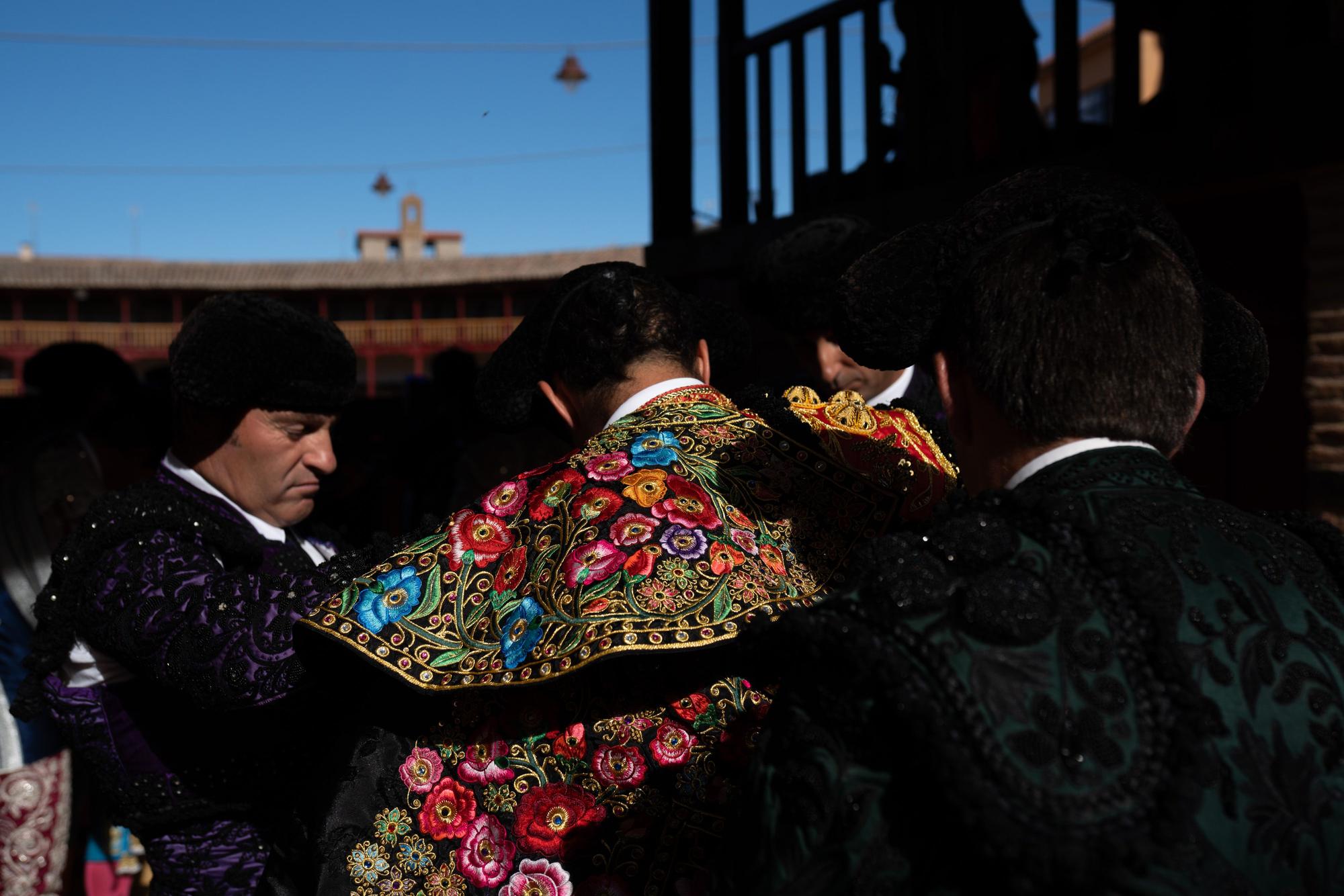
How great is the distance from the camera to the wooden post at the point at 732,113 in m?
5.90

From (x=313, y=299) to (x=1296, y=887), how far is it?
107ft

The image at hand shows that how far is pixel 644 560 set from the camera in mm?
1583

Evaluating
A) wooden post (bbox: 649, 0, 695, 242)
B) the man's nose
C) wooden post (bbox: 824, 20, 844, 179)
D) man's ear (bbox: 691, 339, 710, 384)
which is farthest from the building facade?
man's ear (bbox: 691, 339, 710, 384)

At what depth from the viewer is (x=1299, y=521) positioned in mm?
1276

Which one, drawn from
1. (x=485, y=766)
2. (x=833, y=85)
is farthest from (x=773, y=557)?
(x=833, y=85)

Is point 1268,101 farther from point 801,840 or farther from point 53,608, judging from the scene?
point 53,608

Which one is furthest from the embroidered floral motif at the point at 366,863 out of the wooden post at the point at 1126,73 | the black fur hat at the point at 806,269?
the wooden post at the point at 1126,73

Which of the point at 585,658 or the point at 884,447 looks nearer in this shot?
the point at 585,658

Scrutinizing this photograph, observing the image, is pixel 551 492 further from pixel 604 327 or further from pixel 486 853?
pixel 486 853

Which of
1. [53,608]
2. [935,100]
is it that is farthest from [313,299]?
[53,608]

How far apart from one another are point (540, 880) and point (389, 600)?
48 centimetres

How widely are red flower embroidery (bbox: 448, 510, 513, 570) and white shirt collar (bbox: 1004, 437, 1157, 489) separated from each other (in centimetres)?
81

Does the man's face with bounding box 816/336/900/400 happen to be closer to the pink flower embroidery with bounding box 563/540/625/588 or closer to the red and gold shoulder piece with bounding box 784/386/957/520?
the red and gold shoulder piece with bounding box 784/386/957/520

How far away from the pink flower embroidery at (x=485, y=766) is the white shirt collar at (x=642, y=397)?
1.81 feet
